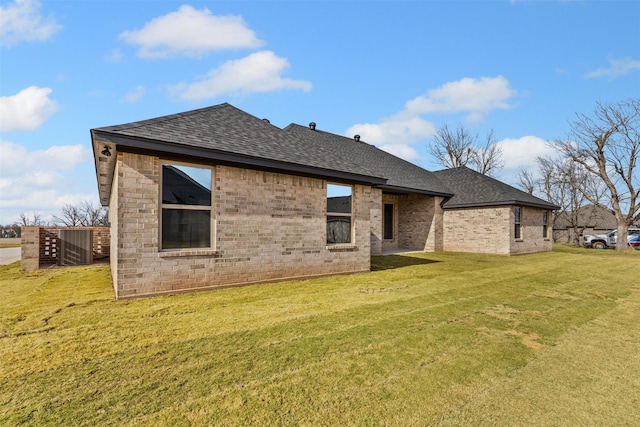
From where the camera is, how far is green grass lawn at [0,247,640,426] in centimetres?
228

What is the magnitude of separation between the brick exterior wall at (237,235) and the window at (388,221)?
887cm

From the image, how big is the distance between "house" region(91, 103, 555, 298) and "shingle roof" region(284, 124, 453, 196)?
6.82 metres

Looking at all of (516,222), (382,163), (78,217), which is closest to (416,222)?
(382,163)

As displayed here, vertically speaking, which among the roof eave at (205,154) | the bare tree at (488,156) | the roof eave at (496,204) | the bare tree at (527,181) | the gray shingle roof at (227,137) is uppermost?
the bare tree at (488,156)

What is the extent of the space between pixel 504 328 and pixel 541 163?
113ft

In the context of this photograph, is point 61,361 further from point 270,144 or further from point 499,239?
point 499,239

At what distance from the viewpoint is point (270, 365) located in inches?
118

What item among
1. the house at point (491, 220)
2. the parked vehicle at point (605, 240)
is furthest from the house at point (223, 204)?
the parked vehicle at point (605, 240)

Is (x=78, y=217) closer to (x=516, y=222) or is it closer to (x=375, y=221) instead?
(x=375, y=221)

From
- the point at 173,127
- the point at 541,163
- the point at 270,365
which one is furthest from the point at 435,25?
the point at 541,163

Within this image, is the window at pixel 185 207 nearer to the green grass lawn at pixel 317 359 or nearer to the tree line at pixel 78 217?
the green grass lawn at pixel 317 359

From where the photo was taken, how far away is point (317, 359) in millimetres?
3133

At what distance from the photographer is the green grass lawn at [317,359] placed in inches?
89.6

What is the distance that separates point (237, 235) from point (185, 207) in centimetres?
125
